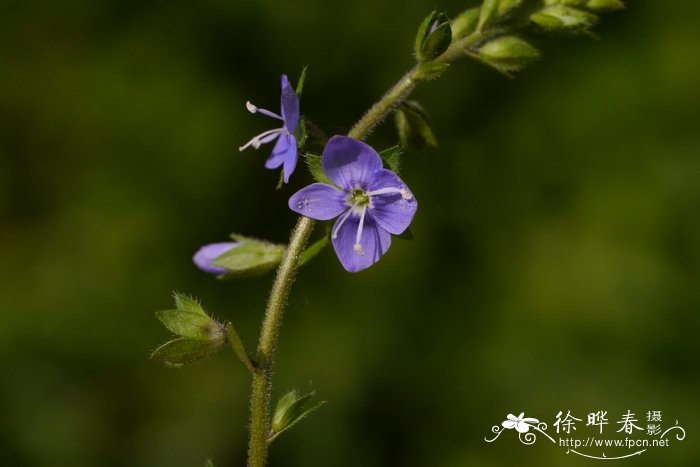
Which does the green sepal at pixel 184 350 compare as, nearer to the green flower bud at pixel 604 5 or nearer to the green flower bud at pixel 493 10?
the green flower bud at pixel 493 10

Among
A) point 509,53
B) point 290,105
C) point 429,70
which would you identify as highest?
point 509,53

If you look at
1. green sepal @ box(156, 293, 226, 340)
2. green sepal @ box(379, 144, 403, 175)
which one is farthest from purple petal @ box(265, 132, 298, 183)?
green sepal @ box(156, 293, 226, 340)

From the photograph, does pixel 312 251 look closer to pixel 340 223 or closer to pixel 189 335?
pixel 340 223

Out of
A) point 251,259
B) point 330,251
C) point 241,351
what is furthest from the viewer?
point 330,251

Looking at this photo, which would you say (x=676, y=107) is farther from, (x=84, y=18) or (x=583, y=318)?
(x=84, y=18)

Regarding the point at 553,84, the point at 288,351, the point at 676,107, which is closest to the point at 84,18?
the point at 288,351

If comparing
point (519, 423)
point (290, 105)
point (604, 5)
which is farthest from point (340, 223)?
point (519, 423)

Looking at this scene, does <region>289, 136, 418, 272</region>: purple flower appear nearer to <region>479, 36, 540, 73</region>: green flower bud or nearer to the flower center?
the flower center
